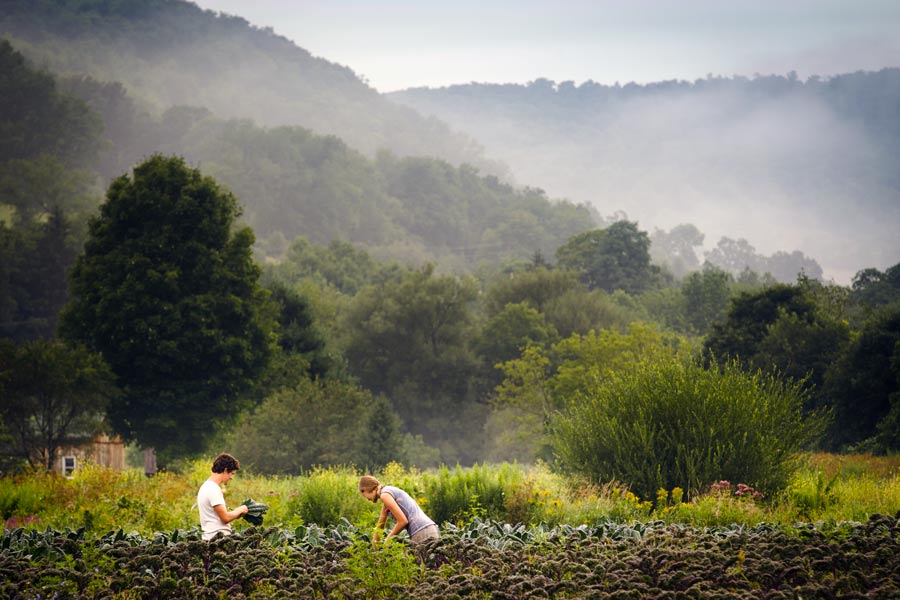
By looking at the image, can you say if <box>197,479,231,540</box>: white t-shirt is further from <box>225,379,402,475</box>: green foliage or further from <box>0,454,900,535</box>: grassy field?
<box>225,379,402,475</box>: green foliage

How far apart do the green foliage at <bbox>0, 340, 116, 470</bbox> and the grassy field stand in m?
12.4

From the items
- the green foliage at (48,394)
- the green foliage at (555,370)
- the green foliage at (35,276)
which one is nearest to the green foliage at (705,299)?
the green foliage at (555,370)

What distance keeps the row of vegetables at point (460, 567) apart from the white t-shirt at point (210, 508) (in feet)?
0.53

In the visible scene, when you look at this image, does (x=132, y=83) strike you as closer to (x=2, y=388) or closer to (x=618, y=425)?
(x=2, y=388)

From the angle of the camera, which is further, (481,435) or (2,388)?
(481,435)

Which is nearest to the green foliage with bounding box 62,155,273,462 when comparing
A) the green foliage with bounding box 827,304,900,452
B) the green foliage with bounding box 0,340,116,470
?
the green foliage with bounding box 0,340,116,470

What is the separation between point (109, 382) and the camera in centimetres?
3158

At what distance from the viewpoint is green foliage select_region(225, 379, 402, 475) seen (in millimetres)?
40125

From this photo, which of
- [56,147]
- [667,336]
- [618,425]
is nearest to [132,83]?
[56,147]

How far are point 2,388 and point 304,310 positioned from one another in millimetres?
15902

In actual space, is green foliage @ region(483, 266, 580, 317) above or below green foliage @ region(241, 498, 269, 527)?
below

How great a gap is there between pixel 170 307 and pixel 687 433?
2147 cm

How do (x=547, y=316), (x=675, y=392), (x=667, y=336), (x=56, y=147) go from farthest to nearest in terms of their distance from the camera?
(x=56, y=147)
(x=547, y=316)
(x=667, y=336)
(x=675, y=392)

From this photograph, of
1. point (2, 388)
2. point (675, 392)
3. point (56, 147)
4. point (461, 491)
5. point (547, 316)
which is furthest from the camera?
point (56, 147)
